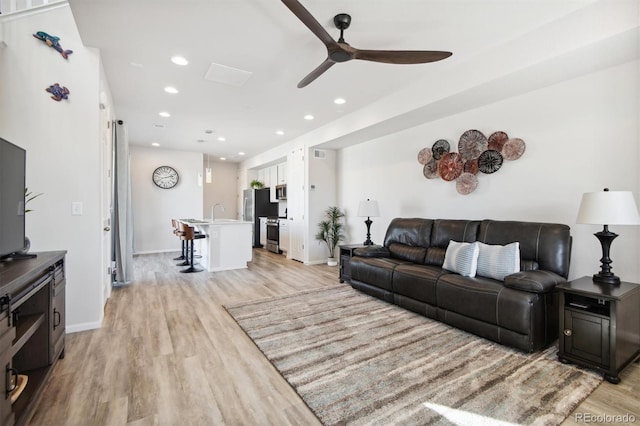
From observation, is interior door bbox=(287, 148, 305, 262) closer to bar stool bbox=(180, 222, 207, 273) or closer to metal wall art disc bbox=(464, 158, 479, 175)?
bar stool bbox=(180, 222, 207, 273)

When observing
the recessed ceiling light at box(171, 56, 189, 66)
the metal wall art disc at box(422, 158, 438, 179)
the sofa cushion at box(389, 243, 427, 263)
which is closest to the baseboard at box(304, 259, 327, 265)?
the sofa cushion at box(389, 243, 427, 263)

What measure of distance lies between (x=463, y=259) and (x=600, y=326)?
1.11 m

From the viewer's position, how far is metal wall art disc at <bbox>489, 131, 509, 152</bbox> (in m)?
3.45

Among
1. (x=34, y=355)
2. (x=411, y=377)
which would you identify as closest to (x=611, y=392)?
(x=411, y=377)

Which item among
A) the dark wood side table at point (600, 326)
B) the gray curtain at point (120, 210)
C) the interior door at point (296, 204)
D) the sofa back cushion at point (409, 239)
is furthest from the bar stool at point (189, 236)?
the dark wood side table at point (600, 326)

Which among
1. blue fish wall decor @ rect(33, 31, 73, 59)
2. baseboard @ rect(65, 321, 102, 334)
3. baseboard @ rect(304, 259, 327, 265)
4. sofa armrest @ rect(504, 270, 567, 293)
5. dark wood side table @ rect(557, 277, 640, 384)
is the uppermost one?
blue fish wall decor @ rect(33, 31, 73, 59)

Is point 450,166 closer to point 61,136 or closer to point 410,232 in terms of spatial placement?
point 410,232

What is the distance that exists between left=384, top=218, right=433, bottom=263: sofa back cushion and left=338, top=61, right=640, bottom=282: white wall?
1.42 ft

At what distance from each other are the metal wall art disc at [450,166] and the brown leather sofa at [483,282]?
67cm

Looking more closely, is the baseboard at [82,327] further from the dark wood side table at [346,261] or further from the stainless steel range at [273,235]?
the stainless steel range at [273,235]

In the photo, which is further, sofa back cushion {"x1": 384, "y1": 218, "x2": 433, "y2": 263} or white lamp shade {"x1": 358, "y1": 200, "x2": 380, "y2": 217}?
white lamp shade {"x1": 358, "y1": 200, "x2": 380, "y2": 217}

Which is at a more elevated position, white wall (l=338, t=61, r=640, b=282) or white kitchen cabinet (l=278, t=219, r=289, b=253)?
white wall (l=338, t=61, r=640, b=282)

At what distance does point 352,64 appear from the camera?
123 inches

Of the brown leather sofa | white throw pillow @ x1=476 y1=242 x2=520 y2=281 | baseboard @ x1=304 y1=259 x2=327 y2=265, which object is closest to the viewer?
the brown leather sofa
